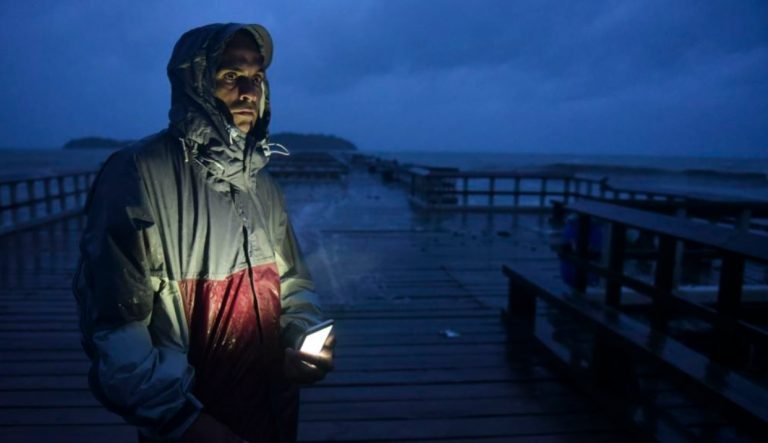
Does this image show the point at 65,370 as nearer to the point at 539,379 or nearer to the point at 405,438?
the point at 405,438

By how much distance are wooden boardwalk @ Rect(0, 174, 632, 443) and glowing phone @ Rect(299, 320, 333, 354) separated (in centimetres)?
131

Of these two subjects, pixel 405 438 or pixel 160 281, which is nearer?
pixel 160 281

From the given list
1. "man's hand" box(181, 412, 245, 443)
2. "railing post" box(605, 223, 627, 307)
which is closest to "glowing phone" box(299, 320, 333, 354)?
"man's hand" box(181, 412, 245, 443)

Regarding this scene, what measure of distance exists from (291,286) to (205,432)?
0.53 meters

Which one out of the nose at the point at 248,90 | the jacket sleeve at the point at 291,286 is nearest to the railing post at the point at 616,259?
the jacket sleeve at the point at 291,286

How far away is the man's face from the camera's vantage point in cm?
132

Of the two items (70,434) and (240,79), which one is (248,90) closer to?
(240,79)

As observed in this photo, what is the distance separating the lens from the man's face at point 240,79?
4.34 ft

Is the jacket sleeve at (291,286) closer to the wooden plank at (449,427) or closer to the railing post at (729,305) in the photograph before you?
the wooden plank at (449,427)

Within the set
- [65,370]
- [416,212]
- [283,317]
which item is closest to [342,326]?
[65,370]

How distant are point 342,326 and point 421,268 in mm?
2223

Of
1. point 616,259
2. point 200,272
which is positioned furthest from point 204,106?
point 616,259

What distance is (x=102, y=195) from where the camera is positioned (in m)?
1.14

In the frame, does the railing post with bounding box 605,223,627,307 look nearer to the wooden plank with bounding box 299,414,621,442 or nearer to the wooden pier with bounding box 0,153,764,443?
the wooden pier with bounding box 0,153,764,443
